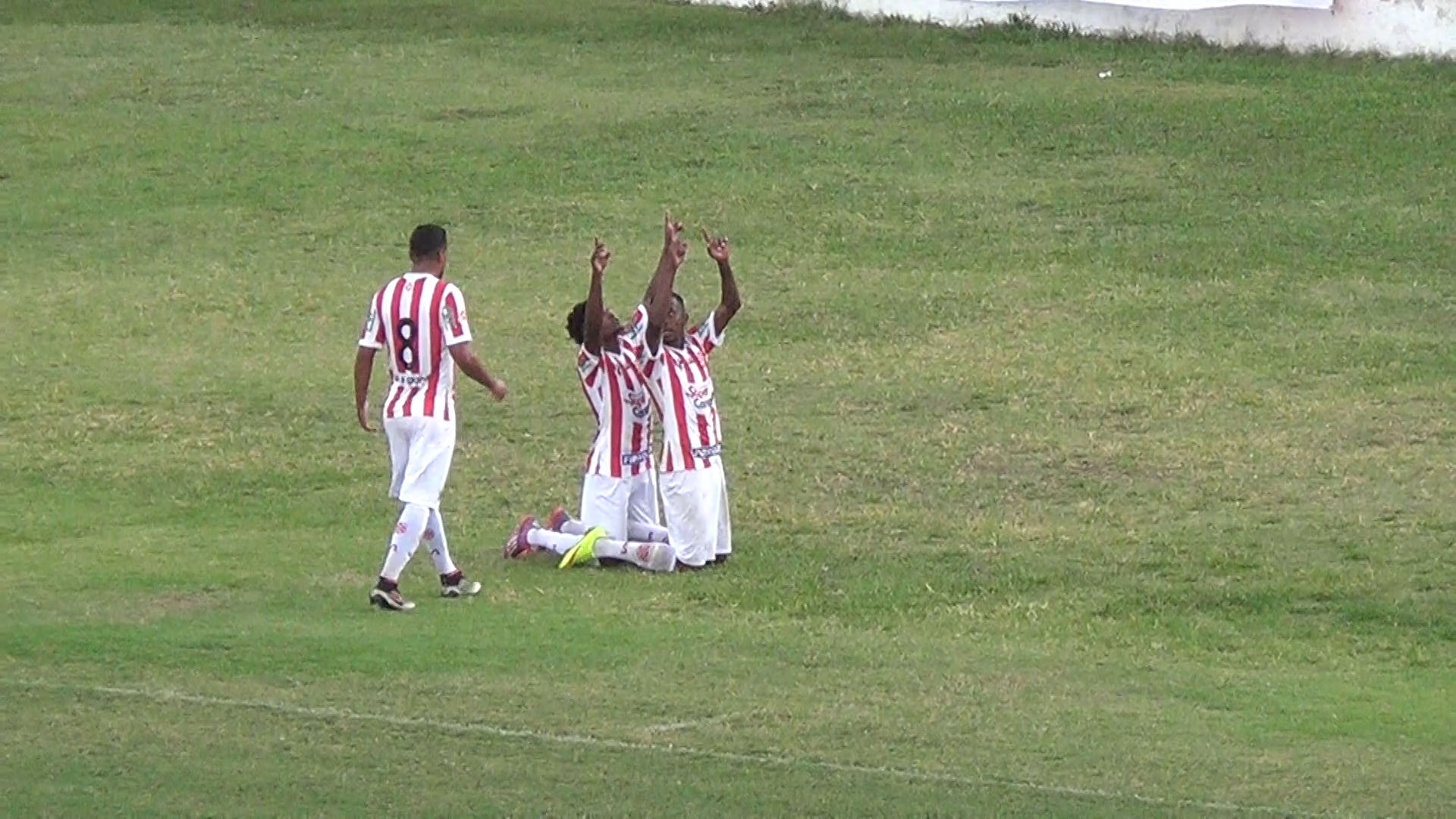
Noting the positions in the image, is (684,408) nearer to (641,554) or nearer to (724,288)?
(724,288)

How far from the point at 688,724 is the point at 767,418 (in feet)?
22.4

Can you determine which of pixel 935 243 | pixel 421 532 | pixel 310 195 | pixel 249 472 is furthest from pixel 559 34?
pixel 421 532

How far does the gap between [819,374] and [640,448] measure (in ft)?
14.2

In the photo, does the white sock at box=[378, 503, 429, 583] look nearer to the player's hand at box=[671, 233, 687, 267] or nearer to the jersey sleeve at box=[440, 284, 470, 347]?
the jersey sleeve at box=[440, 284, 470, 347]

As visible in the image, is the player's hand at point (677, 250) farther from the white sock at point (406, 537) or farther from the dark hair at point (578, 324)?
the white sock at point (406, 537)

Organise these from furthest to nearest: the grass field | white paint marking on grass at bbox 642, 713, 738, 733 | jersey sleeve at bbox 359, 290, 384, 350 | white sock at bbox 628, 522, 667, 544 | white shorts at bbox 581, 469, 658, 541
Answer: white sock at bbox 628, 522, 667, 544, white shorts at bbox 581, 469, 658, 541, jersey sleeve at bbox 359, 290, 384, 350, white paint marking on grass at bbox 642, 713, 738, 733, the grass field

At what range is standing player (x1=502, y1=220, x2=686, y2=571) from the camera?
41.8 feet

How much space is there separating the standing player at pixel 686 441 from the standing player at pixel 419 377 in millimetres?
1483

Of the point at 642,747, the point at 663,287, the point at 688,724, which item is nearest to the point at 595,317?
the point at 663,287

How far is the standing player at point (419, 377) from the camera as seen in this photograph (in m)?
11.2

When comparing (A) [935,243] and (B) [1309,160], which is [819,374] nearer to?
(A) [935,243]

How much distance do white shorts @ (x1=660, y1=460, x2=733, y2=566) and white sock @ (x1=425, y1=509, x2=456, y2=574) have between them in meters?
1.32

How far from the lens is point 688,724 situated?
9.43m

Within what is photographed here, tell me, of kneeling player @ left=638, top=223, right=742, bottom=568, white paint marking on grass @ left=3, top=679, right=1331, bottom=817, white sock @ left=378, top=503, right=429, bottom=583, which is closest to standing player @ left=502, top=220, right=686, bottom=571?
kneeling player @ left=638, top=223, right=742, bottom=568
